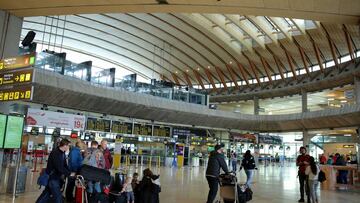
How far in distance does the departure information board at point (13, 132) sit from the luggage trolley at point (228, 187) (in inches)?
235

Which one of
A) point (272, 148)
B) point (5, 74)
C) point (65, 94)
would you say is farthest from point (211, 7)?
point (272, 148)

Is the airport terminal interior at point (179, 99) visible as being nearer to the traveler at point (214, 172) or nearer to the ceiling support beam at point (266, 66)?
the traveler at point (214, 172)

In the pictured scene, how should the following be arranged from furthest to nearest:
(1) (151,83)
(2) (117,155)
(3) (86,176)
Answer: (1) (151,83)
(2) (117,155)
(3) (86,176)

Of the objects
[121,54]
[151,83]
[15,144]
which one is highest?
[121,54]

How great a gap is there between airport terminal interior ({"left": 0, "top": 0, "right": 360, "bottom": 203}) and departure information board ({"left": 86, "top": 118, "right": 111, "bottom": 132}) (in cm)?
10

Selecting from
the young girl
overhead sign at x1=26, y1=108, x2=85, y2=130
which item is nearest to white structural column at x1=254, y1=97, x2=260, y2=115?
overhead sign at x1=26, y1=108, x2=85, y2=130

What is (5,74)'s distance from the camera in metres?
9.12

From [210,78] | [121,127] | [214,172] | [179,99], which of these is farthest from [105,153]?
[210,78]

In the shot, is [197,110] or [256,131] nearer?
[197,110]

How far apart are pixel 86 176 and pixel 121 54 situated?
40757 millimetres

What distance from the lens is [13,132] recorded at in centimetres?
939

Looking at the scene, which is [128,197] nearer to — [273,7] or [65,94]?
[273,7]

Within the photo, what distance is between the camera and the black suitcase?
258 inches

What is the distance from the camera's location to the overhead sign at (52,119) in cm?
1895
